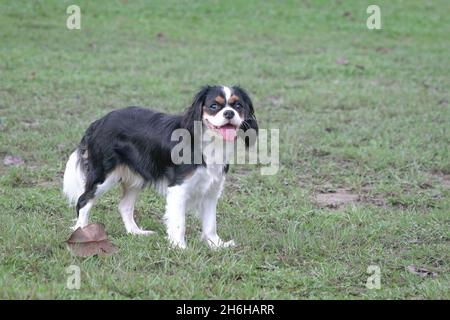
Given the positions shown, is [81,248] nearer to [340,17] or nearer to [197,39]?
[197,39]

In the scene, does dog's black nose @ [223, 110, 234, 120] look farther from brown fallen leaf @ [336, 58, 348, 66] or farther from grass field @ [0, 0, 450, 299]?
brown fallen leaf @ [336, 58, 348, 66]

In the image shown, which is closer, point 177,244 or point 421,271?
point 421,271

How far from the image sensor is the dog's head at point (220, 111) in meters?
5.36

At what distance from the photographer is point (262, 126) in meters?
9.74

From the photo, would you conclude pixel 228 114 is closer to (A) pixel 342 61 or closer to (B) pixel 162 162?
(B) pixel 162 162

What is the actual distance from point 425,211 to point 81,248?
323cm

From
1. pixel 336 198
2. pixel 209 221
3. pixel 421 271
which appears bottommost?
pixel 421 271

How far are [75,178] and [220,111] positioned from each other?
1.50m

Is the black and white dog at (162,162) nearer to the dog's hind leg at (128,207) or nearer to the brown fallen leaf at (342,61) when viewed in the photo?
A: the dog's hind leg at (128,207)

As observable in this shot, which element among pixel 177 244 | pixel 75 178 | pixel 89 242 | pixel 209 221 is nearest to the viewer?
pixel 89 242

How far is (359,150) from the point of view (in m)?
8.63

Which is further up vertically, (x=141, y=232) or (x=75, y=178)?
(x=75, y=178)

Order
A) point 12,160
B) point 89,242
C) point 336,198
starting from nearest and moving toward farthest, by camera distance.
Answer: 1. point 89,242
2. point 336,198
3. point 12,160

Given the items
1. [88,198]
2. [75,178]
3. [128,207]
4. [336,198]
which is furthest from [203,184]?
[336,198]
